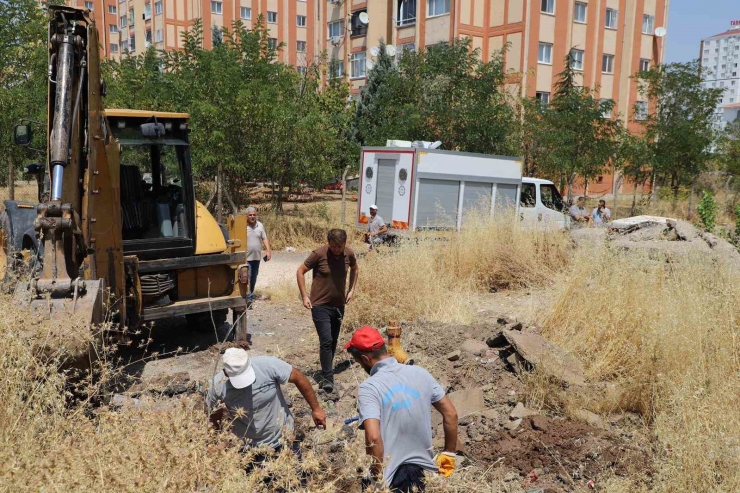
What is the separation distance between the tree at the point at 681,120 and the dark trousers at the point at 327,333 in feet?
73.4

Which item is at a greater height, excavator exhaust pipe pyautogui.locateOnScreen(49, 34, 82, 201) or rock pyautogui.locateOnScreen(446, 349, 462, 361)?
excavator exhaust pipe pyautogui.locateOnScreen(49, 34, 82, 201)

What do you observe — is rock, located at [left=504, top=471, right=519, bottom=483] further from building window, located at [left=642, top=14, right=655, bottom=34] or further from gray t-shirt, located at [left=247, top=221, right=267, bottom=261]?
building window, located at [left=642, top=14, right=655, bottom=34]

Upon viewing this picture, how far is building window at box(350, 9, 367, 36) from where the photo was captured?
142ft

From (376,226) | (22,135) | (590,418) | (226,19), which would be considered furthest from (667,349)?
(226,19)

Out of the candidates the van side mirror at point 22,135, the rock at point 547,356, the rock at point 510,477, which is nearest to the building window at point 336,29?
the van side mirror at point 22,135

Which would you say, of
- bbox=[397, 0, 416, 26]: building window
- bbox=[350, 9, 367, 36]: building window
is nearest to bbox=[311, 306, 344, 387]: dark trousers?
bbox=[397, 0, 416, 26]: building window

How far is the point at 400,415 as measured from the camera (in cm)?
380

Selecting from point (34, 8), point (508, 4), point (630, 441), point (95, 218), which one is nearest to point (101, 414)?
point (95, 218)

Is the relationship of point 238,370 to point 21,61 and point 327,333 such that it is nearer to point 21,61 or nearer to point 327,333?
point 327,333

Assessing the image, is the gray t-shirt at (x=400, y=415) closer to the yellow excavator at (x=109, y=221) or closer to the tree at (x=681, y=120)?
the yellow excavator at (x=109, y=221)

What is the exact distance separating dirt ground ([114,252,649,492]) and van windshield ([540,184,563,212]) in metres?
6.29

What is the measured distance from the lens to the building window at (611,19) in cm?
3956

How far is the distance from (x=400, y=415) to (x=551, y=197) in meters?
13.8

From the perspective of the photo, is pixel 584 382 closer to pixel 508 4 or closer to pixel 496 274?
pixel 496 274
